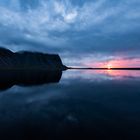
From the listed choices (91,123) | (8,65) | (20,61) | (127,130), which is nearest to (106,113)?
(91,123)

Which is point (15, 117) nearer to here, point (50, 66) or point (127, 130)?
point (127, 130)

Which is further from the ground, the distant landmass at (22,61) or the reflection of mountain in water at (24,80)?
the distant landmass at (22,61)

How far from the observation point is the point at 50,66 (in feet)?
637

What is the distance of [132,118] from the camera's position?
955cm

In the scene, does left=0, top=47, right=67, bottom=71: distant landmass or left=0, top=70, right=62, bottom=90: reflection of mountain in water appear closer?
left=0, top=70, right=62, bottom=90: reflection of mountain in water

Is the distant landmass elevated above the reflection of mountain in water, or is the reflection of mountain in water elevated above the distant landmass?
the distant landmass

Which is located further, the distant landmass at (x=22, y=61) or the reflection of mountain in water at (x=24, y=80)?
the distant landmass at (x=22, y=61)

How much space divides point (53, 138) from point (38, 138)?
65cm

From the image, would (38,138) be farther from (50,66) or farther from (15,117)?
(50,66)

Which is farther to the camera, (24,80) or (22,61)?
(22,61)

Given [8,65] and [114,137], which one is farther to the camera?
[8,65]

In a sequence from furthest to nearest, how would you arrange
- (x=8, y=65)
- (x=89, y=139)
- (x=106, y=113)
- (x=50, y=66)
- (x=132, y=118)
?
(x=50, y=66), (x=8, y=65), (x=106, y=113), (x=132, y=118), (x=89, y=139)

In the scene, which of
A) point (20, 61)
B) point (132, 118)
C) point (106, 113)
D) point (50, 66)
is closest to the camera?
point (132, 118)

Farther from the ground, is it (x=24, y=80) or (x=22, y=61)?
(x=22, y=61)
